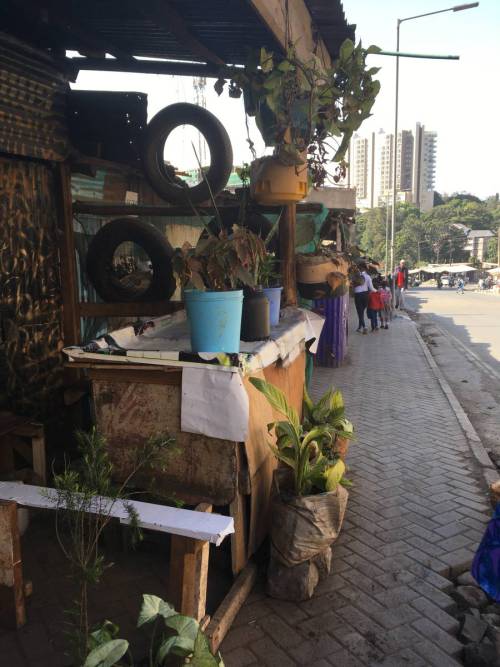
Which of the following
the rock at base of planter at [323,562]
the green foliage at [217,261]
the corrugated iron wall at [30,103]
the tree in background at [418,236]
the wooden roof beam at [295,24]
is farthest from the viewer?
the tree in background at [418,236]

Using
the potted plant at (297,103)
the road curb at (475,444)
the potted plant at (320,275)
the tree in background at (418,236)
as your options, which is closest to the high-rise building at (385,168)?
the tree in background at (418,236)

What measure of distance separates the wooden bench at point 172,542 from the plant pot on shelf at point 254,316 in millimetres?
1320

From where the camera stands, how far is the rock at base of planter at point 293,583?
308cm

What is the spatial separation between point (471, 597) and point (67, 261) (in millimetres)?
3951

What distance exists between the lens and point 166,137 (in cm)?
456

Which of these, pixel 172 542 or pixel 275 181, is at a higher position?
pixel 275 181

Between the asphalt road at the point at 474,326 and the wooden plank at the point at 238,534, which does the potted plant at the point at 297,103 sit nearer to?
the wooden plank at the point at 238,534

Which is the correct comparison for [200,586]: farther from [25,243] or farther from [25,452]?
[25,243]

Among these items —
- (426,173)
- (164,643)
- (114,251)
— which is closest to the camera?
(164,643)

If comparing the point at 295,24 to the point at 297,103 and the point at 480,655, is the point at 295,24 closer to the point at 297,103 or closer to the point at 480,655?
the point at 297,103

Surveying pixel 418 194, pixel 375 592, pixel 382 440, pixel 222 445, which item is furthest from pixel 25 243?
pixel 418 194

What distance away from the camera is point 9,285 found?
13.6 feet

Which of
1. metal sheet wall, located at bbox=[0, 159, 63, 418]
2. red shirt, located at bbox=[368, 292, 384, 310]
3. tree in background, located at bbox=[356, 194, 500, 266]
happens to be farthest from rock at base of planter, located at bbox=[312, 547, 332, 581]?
tree in background, located at bbox=[356, 194, 500, 266]

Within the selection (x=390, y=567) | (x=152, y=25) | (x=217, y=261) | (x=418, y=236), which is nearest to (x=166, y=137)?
(x=152, y=25)
